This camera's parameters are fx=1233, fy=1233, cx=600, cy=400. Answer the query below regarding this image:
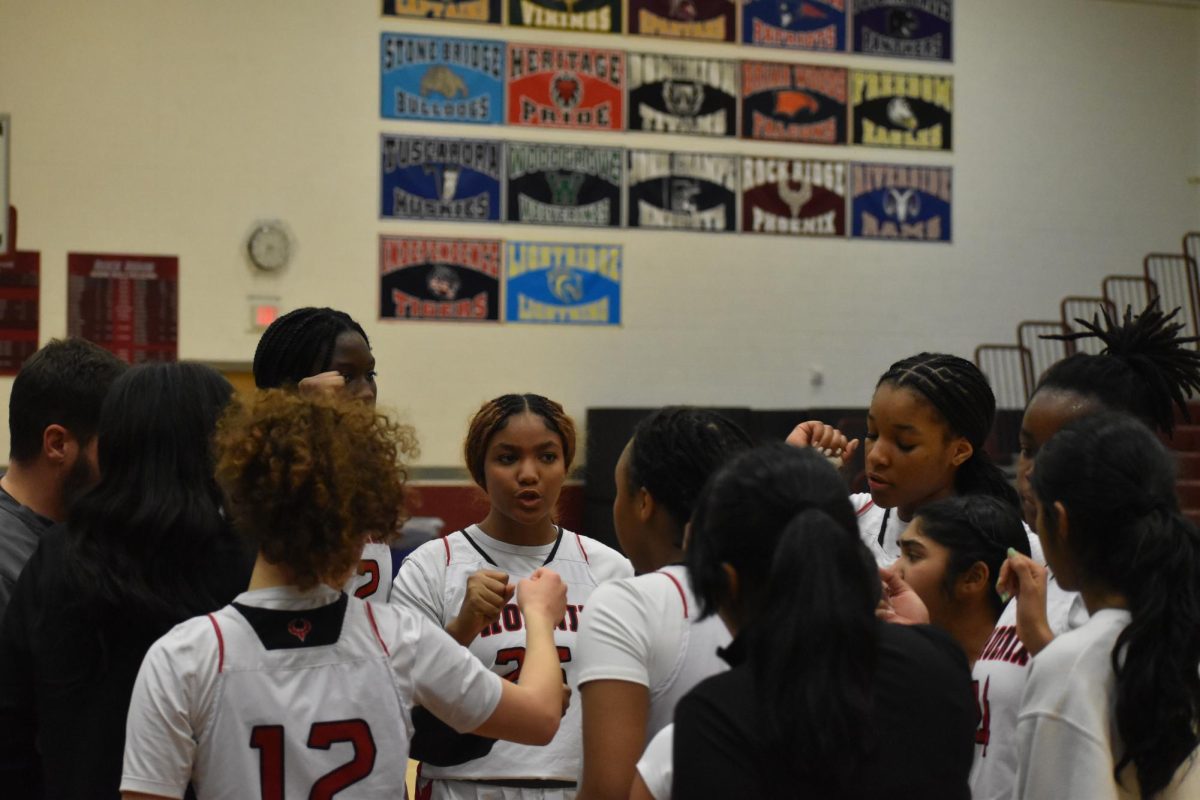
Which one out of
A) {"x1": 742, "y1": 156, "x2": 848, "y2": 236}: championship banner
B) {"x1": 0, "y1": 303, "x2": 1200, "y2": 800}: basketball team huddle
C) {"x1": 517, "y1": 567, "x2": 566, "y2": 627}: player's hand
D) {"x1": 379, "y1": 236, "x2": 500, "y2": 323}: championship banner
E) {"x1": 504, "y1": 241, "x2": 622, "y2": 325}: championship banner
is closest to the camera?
{"x1": 0, "y1": 303, "x2": 1200, "y2": 800}: basketball team huddle

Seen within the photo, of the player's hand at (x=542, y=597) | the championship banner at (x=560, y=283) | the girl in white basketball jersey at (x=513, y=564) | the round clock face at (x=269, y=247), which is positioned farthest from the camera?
the championship banner at (x=560, y=283)

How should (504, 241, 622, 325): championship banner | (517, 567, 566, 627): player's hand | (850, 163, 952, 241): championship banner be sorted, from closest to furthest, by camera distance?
(517, 567, 566, 627): player's hand
(504, 241, 622, 325): championship banner
(850, 163, 952, 241): championship banner

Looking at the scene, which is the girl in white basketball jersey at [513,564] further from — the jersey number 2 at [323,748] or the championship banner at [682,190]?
the championship banner at [682,190]

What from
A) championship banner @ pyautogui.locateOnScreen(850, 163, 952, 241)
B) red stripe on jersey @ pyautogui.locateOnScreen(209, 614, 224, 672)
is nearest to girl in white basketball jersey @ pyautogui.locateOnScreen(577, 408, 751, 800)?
red stripe on jersey @ pyautogui.locateOnScreen(209, 614, 224, 672)

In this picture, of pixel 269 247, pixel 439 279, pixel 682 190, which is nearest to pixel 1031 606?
pixel 439 279

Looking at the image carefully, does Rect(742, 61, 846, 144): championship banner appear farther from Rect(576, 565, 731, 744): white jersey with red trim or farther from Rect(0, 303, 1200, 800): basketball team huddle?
Rect(576, 565, 731, 744): white jersey with red trim

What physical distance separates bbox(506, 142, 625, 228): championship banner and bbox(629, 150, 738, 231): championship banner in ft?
0.62

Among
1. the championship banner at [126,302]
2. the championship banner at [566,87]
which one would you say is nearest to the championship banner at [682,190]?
the championship banner at [566,87]

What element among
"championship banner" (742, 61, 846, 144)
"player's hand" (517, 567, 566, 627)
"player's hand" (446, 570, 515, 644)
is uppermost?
"championship banner" (742, 61, 846, 144)

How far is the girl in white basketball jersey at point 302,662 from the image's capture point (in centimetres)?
173

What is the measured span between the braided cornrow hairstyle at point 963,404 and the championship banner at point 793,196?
7.94m

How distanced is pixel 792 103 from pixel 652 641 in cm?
967

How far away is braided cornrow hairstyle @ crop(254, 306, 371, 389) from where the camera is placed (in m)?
3.00

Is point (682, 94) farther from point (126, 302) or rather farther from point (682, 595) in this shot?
point (682, 595)
